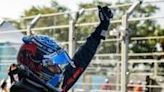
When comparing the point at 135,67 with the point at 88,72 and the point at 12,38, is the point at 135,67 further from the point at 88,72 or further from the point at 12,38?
the point at 12,38

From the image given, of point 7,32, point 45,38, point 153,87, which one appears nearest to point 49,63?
point 45,38

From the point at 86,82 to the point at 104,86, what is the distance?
0.30 meters

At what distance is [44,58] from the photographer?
76.4 inches

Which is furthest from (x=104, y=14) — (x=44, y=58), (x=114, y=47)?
(x=114, y=47)

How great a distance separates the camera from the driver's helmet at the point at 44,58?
6.37ft

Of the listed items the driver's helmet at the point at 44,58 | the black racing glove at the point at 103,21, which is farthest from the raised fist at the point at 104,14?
the driver's helmet at the point at 44,58

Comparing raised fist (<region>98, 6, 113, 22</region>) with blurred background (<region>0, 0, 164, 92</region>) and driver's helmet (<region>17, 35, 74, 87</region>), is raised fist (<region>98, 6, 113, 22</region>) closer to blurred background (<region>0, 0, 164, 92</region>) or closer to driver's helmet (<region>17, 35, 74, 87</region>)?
driver's helmet (<region>17, 35, 74, 87</region>)

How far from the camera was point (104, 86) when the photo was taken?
6570mm

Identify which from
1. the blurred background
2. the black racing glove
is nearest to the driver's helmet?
the black racing glove

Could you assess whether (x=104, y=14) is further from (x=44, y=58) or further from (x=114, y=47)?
(x=114, y=47)

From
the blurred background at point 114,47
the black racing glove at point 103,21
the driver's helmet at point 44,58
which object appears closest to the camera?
the driver's helmet at point 44,58

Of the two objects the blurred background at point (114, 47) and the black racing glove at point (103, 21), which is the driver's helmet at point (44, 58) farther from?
the blurred background at point (114, 47)

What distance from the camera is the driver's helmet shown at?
1.94m

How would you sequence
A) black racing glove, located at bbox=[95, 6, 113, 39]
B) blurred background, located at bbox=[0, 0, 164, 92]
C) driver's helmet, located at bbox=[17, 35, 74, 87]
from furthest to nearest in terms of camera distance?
blurred background, located at bbox=[0, 0, 164, 92] → black racing glove, located at bbox=[95, 6, 113, 39] → driver's helmet, located at bbox=[17, 35, 74, 87]
